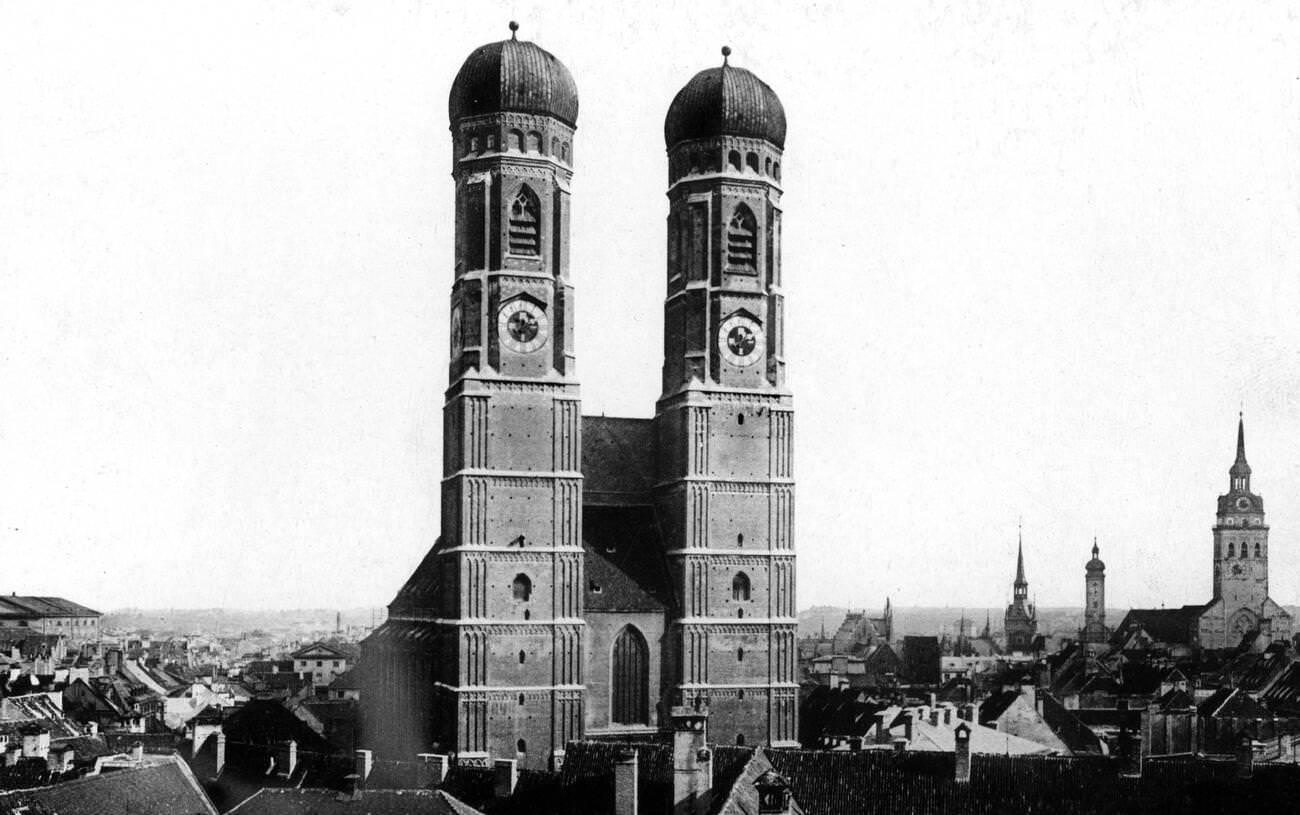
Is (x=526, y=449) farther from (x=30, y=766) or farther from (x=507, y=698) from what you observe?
(x=30, y=766)

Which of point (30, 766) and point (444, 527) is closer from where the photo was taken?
point (30, 766)

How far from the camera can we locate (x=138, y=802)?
44156 mm

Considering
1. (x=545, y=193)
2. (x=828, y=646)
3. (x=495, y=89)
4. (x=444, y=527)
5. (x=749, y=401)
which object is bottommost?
(x=828, y=646)

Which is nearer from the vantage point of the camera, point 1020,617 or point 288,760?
point 288,760

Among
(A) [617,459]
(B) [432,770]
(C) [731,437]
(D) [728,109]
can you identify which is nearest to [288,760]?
(B) [432,770]

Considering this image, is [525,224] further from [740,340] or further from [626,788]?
[626,788]

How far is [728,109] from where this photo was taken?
64750mm

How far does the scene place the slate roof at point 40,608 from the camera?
473 ft

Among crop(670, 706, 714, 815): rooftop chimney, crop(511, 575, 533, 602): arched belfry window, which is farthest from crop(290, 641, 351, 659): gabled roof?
crop(670, 706, 714, 815): rooftop chimney

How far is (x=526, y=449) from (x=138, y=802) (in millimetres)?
21490

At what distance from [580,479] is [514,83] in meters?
15.2

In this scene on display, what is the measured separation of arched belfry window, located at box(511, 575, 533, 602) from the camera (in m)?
61.0

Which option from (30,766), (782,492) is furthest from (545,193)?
(30,766)

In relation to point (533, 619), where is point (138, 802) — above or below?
below
